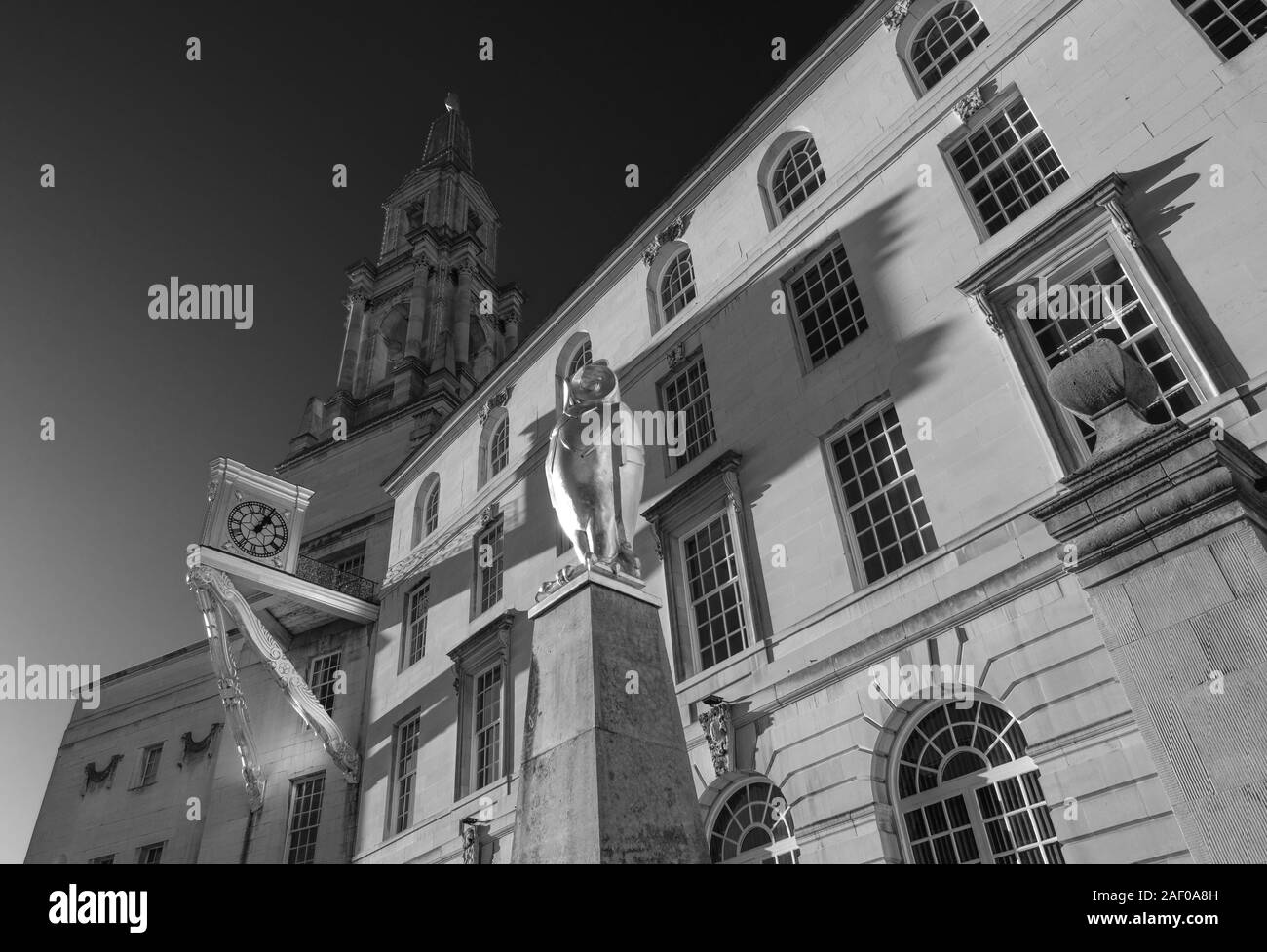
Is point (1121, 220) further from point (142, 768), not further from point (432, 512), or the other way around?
point (142, 768)

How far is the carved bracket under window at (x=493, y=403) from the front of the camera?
2725 cm

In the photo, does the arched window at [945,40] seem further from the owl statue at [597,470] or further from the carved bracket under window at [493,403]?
the carved bracket under window at [493,403]

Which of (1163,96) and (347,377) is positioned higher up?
(347,377)

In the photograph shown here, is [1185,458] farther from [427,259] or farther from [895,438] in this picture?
[427,259]

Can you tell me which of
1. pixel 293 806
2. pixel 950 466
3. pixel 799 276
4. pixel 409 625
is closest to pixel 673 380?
pixel 799 276

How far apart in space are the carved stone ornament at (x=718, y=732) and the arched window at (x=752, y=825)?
0.40 m

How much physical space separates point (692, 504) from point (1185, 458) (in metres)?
10.6

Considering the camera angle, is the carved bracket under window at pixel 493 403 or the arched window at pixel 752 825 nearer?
the arched window at pixel 752 825

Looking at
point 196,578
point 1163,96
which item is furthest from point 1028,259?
point 196,578

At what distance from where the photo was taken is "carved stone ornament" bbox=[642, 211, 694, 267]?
21781mm

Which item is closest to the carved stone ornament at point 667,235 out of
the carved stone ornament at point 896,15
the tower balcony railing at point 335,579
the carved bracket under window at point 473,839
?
the carved stone ornament at point 896,15

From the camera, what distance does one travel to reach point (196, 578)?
25406mm

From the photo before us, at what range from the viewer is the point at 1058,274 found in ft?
41.7
